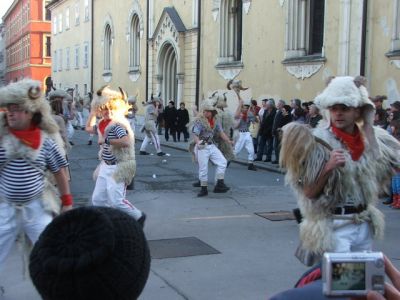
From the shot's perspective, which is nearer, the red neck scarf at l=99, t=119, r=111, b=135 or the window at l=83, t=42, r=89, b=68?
the red neck scarf at l=99, t=119, r=111, b=135

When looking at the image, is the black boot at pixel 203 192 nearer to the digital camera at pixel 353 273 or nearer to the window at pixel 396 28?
the window at pixel 396 28

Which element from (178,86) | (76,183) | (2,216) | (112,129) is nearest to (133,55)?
(178,86)

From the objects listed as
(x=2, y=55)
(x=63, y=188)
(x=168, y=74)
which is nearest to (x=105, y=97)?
(x=63, y=188)

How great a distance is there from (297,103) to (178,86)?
12.0 metres

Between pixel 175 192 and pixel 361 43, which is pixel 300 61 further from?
pixel 175 192

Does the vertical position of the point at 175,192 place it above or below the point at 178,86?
below

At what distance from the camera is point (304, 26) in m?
17.6

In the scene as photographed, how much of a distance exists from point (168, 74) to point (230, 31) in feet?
22.0

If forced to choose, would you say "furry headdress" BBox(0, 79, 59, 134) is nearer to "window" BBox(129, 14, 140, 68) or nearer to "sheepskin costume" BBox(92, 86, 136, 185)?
"sheepskin costume" BBox(92, 86, 136, 185)

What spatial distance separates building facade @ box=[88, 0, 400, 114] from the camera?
1483 centimetres

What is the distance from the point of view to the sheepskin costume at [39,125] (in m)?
4.29

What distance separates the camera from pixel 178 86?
2578cm

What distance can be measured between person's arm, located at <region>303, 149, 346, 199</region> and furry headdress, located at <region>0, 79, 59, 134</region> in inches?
83.2

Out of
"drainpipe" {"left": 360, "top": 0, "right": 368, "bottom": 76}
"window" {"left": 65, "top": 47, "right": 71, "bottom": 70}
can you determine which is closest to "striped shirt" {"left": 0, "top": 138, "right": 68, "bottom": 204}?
"drainpipe" {"left": 360, "top": 0, "right": 368, "bottom": 76}
